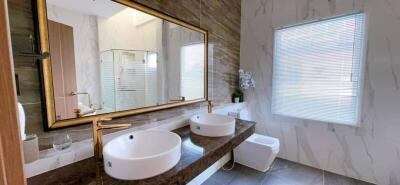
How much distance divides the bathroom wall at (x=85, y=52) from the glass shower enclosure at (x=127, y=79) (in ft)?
0.16

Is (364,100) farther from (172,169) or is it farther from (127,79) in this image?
(127,79)

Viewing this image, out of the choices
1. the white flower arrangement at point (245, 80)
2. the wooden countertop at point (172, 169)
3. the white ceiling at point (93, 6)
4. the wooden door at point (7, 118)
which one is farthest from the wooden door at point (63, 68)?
the white flower arrangement at point (245, 80)

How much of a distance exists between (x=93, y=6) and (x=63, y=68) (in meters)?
0.47

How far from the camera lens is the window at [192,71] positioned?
6.55 feet

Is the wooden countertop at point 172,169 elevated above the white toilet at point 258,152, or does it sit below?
above

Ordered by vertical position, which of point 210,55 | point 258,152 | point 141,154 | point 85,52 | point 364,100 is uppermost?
point 210,55

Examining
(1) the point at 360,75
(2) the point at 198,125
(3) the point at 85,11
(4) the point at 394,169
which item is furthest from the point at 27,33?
(4) the point at 394,169

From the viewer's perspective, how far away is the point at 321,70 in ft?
7.43

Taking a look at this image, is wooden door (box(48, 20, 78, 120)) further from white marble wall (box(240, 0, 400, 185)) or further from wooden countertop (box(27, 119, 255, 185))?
white marble wall (box(240, 0, 400, 185))

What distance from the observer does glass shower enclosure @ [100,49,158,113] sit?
1320mm

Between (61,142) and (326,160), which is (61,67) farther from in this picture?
(326,160)

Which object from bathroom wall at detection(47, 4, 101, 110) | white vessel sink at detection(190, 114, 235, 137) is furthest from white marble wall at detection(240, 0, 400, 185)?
bathroom wall at detection(47, 4, 101, 110)

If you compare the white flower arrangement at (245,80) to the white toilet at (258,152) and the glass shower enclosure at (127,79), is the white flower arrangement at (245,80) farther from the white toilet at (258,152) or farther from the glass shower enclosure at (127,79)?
the glass shower enclosure at (127,79)

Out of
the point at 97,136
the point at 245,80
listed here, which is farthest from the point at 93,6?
the point at 245,80
